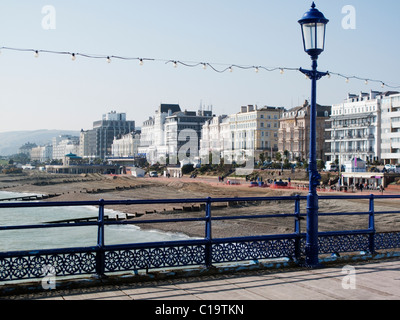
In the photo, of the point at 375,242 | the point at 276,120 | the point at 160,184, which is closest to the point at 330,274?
the point at 375,242

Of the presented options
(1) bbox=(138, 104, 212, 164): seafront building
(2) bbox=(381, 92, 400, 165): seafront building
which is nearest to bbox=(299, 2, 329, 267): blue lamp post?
(2) bbox=(381, 92, 400, 165): seafront building

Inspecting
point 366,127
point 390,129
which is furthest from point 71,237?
point 366,127

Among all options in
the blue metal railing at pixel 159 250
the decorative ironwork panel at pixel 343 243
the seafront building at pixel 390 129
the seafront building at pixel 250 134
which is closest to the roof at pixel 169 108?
the seafront building at pixel 250 134

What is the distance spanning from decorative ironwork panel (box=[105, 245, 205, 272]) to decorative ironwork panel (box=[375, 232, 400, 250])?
416 cm

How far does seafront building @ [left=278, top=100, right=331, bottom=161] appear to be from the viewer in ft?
396

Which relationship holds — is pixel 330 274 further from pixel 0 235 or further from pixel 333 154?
pixel 333 154

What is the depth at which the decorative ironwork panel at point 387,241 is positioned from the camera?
11102 millimetres

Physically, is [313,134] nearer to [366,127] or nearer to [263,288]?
[263,288]

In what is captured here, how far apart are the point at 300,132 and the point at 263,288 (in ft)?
381

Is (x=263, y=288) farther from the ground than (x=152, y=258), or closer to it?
closer to it

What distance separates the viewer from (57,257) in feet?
26.4

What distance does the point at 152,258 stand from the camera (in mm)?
8500
